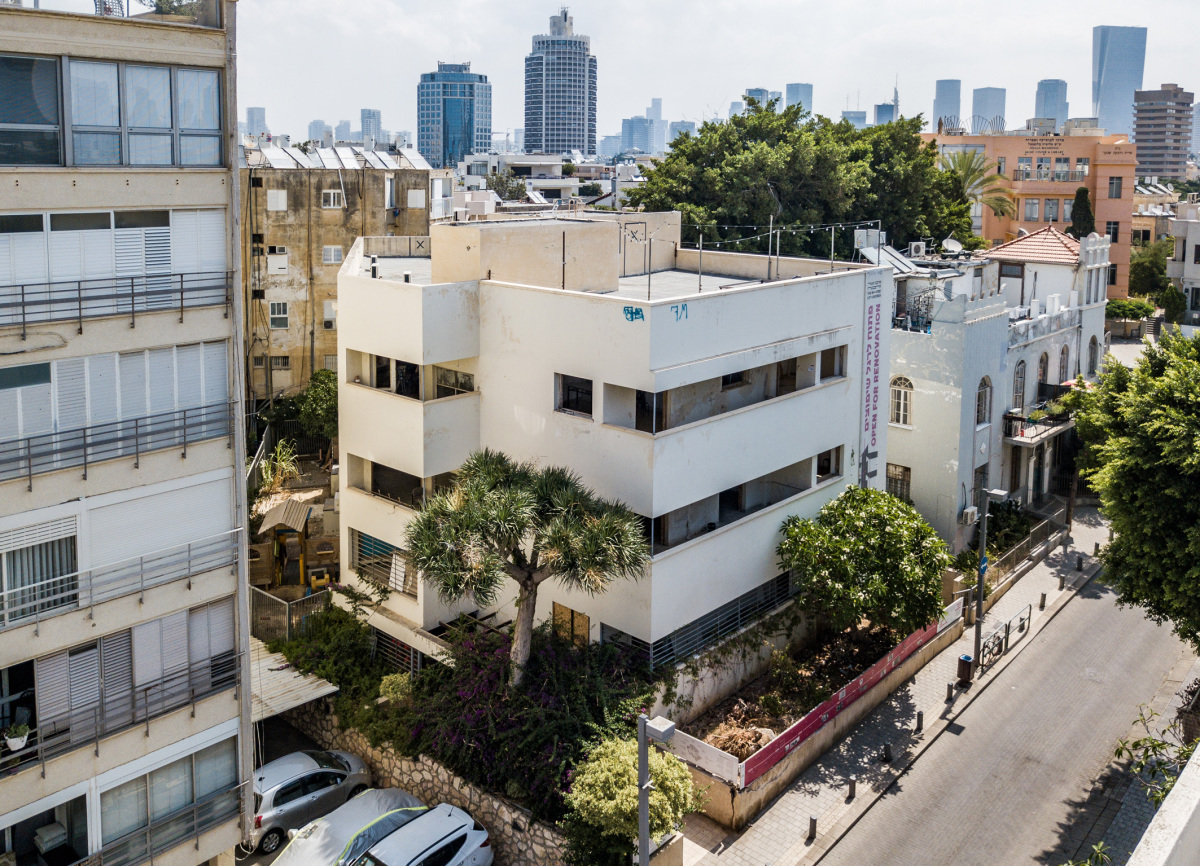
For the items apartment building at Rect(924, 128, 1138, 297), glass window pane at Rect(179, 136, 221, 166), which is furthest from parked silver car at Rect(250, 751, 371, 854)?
apartment building at Rect(924, 128, 1138, 297)

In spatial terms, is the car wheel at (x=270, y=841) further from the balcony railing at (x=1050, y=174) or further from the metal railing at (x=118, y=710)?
the balcony railing at (x=1050, y=174)

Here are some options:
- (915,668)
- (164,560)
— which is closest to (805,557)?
(915,668)

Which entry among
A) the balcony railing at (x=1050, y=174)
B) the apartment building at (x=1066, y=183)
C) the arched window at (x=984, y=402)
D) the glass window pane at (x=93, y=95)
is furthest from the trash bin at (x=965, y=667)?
the balcony railing at (x=1050, y=174)

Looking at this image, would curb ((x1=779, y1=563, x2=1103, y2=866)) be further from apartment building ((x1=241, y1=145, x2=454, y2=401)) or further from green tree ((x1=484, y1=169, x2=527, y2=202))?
green tree ((x1=484, y1=169, x2=527, y2=202))

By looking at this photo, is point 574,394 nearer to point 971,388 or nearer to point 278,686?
point 278,686

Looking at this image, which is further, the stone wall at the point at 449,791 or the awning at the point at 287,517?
the awning at the point at 287,517
